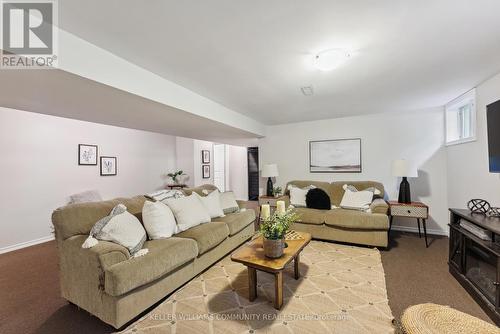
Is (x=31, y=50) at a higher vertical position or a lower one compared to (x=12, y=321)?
higher

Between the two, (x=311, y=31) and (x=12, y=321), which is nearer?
(x=311, y=31)

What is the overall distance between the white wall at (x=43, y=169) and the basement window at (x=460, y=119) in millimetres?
6493

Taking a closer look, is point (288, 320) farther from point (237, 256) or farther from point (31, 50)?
point (31, 50)

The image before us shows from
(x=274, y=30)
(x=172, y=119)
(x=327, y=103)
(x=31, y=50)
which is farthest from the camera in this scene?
(x=327, y=103)

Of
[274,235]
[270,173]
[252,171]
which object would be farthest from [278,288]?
[252,171]

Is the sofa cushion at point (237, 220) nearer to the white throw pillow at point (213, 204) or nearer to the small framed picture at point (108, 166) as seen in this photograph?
the white throw pillow at point (213, 204)

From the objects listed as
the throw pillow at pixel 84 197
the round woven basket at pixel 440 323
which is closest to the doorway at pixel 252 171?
the throw pillow at pixel 84 197

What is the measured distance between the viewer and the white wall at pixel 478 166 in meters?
2.50

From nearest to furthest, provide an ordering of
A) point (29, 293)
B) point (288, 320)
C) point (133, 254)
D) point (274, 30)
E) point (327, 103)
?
point (274, 30) → point (288, 320) → point (133, 254) → point (29, 293) → point (327, 103)

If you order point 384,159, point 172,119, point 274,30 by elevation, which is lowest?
point 384,159

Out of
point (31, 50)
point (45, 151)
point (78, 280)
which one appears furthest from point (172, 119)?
point (45, 151)

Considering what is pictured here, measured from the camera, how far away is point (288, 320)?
1782 mm

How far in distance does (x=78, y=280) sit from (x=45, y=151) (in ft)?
10.7

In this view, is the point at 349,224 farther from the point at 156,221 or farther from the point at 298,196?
the point at 156,221
